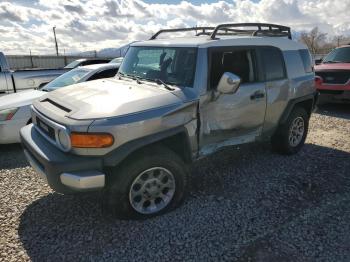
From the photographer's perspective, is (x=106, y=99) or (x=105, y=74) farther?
(x=105, y=74)

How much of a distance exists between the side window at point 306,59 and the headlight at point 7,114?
4.75 meters

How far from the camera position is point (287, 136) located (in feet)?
17.8

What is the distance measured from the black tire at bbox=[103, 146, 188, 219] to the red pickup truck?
6.39 meters

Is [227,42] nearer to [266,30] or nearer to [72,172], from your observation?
[266,30]

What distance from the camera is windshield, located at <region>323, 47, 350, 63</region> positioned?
10188 millimetres

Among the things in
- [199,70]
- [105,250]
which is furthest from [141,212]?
[199,70]

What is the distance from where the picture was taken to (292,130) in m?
5.59

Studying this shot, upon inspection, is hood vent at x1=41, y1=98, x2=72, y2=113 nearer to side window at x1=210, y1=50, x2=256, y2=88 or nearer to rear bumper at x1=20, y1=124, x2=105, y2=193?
rear bumper at x1=20, y1=124, x2=105, y2=193

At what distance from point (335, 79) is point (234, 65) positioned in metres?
6.14

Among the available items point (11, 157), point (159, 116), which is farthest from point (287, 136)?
point (11, 157)

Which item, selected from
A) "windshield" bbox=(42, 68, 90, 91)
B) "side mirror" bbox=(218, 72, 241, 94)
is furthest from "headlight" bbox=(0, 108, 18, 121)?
"side mirror" bbox=(218, 72, 241, 94)

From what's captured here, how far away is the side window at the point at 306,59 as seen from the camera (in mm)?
5582

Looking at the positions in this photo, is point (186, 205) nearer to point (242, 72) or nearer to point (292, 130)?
point (242, 72)

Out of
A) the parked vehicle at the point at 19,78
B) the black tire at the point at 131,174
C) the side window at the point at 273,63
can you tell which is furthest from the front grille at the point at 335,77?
the parked vehicle at the point at 19,78
